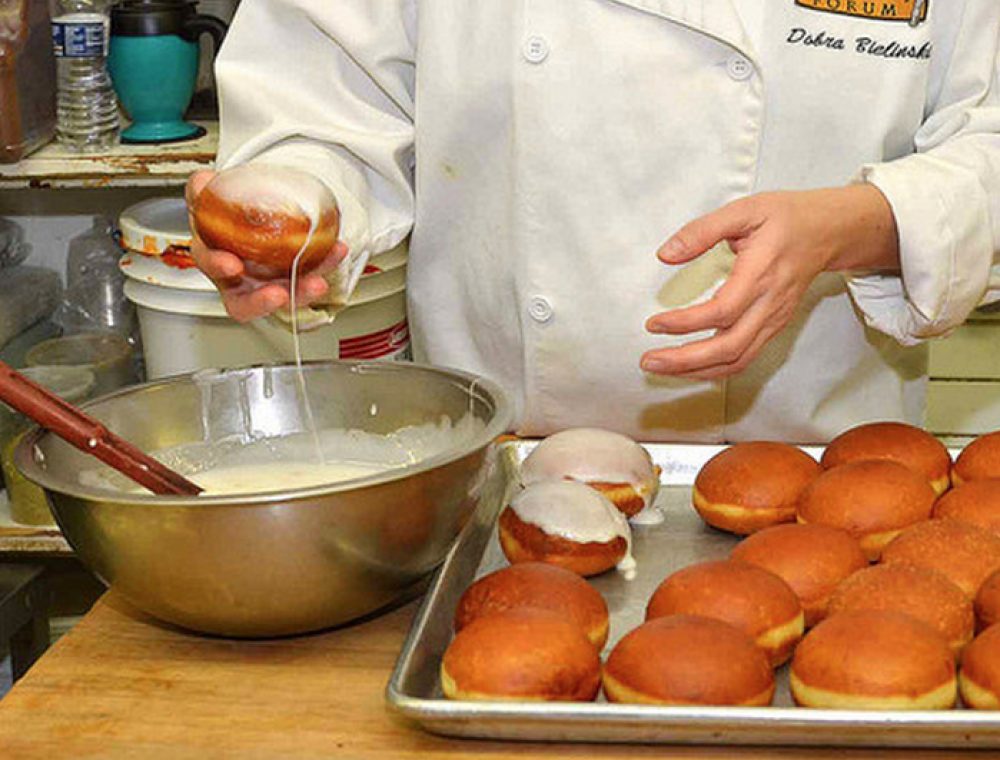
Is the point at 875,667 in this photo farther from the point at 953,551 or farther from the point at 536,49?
the point at 536,49

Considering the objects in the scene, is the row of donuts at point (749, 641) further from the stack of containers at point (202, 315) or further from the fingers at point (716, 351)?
the stack of containers at point (202, 315)

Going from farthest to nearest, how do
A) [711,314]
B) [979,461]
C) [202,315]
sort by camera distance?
1. [202,315]
2. [979,461]
3. [711,314]

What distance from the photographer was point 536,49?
1.37 meters

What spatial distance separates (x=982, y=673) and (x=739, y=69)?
66cm

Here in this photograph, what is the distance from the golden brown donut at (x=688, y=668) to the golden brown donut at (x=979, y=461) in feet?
1.14

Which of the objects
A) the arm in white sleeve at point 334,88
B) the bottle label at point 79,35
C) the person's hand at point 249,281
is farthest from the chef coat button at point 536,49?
the bottle label at point 79,35

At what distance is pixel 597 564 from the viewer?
1.07 metres

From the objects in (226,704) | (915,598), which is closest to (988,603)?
(915,598)

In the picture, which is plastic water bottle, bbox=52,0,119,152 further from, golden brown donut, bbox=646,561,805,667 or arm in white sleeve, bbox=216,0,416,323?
golden brown donut, bbox=646,561,805,667

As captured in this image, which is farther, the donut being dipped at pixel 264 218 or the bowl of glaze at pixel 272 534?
the donut being dipped at pixel 264 218

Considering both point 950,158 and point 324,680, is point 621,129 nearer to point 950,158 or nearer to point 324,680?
point 950,158

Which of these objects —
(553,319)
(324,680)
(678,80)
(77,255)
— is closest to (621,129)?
(678,80)

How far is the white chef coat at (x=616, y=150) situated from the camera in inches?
53.5

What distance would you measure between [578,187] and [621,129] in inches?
2.6
